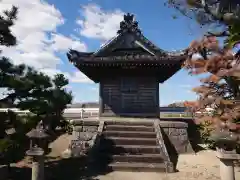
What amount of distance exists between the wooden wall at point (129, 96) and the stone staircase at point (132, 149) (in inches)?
105

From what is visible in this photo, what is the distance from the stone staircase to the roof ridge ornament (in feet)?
19.2

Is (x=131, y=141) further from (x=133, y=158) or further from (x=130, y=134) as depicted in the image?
(x=133, y=158)

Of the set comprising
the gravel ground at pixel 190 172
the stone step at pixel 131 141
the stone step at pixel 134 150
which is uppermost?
the stone step at pixel 131 141

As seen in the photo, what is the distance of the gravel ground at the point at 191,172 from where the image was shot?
783 centimetres

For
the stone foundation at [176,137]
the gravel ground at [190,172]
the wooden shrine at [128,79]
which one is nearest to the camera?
the gravel ground at [190,172]

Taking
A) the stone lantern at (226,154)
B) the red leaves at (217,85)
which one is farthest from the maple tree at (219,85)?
the stone lantern at (226,154)

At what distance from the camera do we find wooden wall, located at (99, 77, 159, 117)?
13.9 metres

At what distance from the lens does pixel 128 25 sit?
558 inches

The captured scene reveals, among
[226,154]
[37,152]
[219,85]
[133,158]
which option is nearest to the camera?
[219,85]

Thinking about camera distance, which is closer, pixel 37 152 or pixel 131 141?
pixel 37 152

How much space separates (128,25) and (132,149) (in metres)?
7.73

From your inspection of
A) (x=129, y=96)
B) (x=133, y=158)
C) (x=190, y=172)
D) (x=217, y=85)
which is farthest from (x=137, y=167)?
(x=129, y=96)

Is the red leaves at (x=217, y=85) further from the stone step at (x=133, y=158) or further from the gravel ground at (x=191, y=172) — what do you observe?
the stone step at (x=133, y=158)

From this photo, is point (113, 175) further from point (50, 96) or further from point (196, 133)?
point (196, 133)
